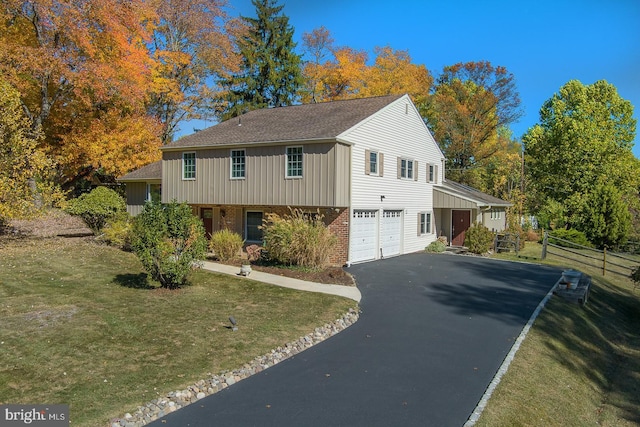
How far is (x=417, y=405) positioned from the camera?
6.58 metres

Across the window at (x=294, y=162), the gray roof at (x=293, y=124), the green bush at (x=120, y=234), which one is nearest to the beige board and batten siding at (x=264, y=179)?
the window at (x=294, y=162)

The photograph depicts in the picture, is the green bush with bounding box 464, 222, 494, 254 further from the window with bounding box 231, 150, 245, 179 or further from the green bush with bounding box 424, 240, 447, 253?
the window with bounding box 231, 150, 245, 179

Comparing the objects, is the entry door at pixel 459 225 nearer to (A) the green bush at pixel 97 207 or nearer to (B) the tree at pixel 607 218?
(B) the tree at pixel 607 218

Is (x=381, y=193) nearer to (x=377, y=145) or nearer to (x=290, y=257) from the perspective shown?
(x=377, y=145)

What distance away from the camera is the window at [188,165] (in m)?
22.8

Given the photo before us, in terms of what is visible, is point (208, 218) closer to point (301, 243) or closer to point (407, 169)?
point (301, 243)

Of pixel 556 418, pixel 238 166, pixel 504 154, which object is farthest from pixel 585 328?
pixel 504 154

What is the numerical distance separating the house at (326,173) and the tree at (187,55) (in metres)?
10.4

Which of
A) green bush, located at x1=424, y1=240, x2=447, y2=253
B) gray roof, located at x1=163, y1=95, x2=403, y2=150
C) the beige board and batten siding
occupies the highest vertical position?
gray roof, located at x1=163, y1=95, x2=403, y2=150

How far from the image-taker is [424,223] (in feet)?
A: 84.5

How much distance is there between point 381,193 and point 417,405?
15039 mm

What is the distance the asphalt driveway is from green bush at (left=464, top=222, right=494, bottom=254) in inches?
362

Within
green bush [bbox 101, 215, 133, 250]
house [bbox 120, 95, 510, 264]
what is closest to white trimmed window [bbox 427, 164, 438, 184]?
→ house [bbox 120, 95, 510, 264]

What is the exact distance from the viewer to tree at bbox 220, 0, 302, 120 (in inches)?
1545
